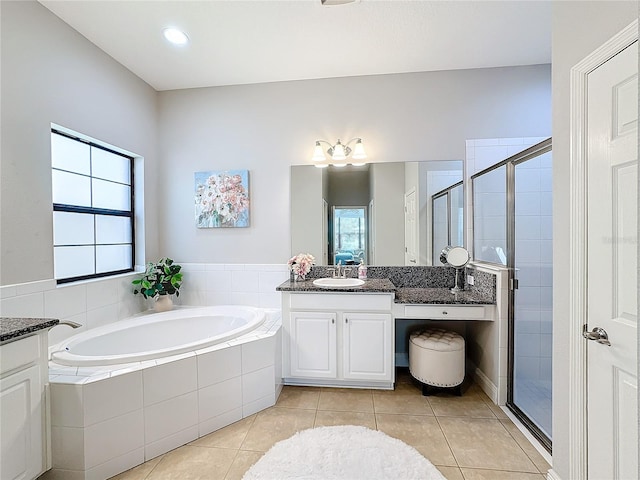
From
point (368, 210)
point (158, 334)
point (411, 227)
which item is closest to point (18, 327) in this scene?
point (158, 334)

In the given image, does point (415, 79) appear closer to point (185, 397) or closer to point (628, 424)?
point (628, 424)

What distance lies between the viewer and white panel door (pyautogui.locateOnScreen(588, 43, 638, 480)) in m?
1.05

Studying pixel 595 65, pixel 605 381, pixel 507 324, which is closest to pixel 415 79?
pixel 595 65

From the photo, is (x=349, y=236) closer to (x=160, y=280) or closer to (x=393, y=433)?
(x=393, y=433)

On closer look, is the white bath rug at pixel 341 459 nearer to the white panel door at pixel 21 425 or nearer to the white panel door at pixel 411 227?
the white panel door at pixel 21 425

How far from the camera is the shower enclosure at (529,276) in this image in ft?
6.28

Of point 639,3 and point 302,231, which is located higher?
point 639,3

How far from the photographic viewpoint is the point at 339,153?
2.79 meters

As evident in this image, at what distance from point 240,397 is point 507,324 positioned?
1980mm

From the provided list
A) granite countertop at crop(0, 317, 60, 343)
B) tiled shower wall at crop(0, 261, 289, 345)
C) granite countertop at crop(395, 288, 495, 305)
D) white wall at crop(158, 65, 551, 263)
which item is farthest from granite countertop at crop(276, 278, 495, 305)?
granite countertop at crop(0, 317, 60, 343)

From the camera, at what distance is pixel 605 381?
116cm

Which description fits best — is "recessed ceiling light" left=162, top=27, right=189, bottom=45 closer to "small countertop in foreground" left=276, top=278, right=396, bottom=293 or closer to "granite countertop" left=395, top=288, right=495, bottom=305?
"small countertop in foreground" left=276, top=278, right=396, bottom=293

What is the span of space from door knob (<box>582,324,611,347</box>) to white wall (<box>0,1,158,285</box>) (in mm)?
2989

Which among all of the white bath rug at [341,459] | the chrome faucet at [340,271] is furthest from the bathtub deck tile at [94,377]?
the chrome faucet at [340,271]
